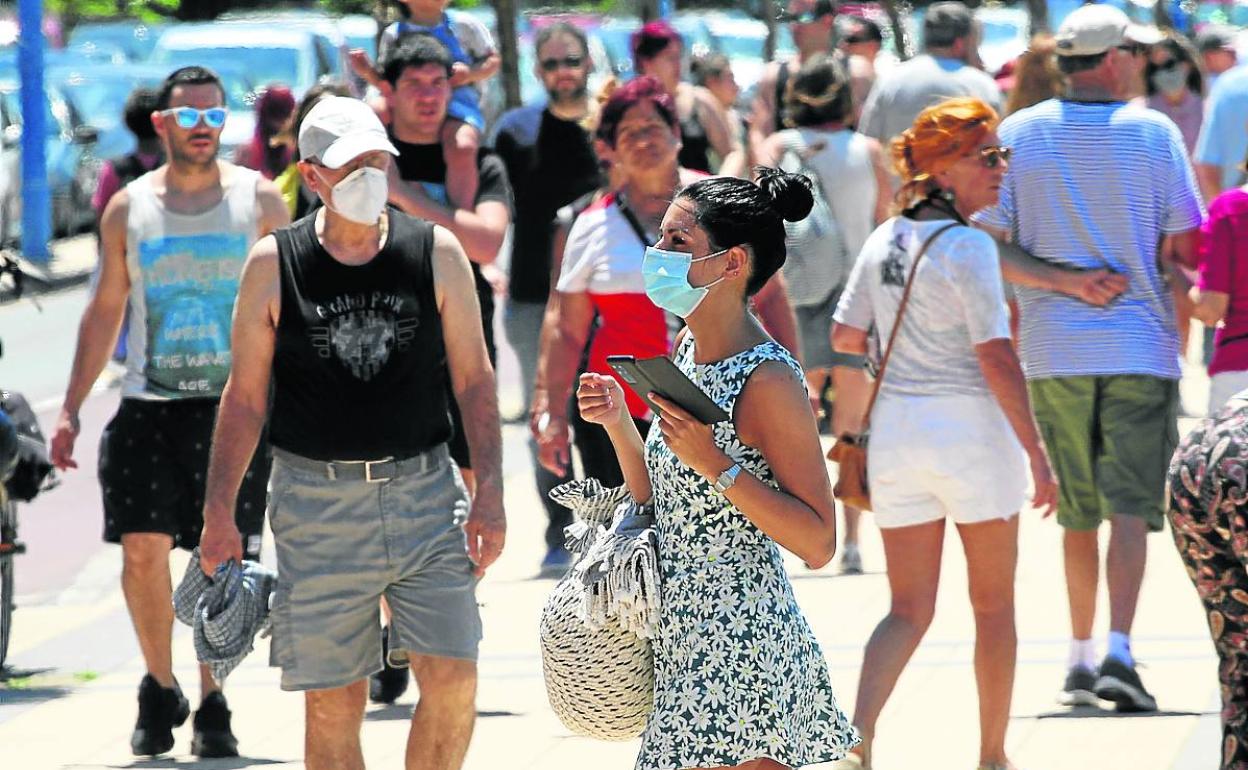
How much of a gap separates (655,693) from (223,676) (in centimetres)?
164

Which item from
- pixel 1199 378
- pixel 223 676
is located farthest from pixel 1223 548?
pixel 1199 378

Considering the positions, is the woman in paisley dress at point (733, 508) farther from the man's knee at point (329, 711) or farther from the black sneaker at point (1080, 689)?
the black sneaker at point (1080, 689)

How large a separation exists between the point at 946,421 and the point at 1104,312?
1157mm

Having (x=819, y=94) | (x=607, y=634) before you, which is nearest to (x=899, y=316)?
(x=607, y=634)

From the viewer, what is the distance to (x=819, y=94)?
962 cm

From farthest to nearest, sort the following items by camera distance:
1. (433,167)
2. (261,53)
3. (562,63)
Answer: (261,53), (562,63), (433,167)

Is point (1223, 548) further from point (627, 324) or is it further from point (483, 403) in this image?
point (627, 324)

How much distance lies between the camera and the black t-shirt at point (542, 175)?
1023 cm

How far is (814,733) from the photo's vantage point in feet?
15.0

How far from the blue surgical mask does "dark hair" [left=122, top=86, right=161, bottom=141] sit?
474 cm

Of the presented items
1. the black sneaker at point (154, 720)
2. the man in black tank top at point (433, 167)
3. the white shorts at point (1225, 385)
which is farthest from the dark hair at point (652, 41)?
the black sneaker at point (154, 720)

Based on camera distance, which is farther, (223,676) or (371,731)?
(371,731)

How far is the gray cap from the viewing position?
1122 centimetres

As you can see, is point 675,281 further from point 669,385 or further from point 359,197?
point 359,197
